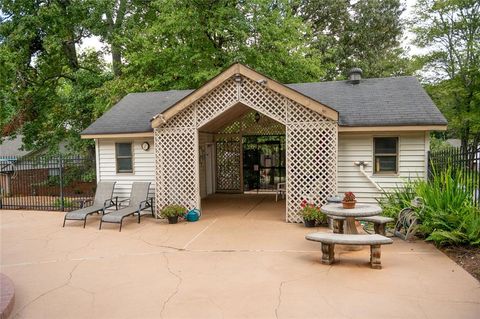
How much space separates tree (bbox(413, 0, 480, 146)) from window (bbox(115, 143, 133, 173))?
643 inches

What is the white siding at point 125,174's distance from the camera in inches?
451

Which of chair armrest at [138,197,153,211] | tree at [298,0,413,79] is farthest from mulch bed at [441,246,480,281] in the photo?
tree at [298,0,413,79]

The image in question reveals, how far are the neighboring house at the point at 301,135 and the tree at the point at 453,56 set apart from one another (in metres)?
9.39

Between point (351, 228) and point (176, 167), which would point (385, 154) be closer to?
point (351, 228)

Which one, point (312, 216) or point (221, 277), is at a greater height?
point (312, 216)

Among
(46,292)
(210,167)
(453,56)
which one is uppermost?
(453,56)

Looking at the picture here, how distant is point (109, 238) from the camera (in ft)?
27.2

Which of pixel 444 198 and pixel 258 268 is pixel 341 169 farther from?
pixel 258 268

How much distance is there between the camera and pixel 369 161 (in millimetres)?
9961

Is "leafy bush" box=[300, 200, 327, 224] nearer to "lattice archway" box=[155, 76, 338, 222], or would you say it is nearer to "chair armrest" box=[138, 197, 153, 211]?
"lattice archway" box=[155, 76, 338, 222]

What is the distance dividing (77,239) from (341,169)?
707 cm

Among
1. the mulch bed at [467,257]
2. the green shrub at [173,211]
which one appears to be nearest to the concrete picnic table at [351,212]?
the mulch bed at [467,257]

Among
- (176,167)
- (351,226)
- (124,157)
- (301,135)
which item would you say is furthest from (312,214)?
(124,157)

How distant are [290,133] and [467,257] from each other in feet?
15.8
